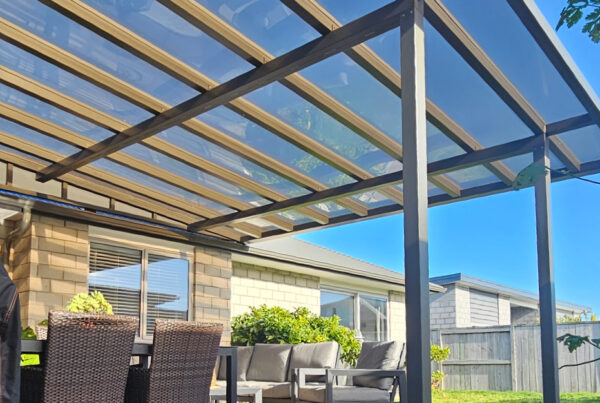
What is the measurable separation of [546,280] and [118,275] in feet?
16.5

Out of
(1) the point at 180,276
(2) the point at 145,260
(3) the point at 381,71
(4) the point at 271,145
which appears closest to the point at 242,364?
(1) the point at 180,276

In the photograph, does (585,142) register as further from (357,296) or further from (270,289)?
(357,296)

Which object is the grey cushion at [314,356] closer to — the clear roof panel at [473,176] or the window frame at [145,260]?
the window frame at [145,260]

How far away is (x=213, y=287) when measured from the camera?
30.8 feet

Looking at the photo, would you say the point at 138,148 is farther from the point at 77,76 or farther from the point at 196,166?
the point at 77,76

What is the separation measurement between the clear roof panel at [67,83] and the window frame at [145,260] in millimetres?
2573

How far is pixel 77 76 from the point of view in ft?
17.7

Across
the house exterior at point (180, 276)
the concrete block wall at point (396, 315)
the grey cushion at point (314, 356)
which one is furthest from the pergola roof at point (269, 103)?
the concrete block wall at point (396, 315)

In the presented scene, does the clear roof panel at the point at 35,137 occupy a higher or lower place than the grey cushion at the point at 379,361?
higher

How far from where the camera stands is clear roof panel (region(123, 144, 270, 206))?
6941 millimetres

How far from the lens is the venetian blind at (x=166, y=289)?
8.70m

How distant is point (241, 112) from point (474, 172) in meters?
2.79

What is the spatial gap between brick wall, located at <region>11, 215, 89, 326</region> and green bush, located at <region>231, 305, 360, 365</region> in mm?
2923

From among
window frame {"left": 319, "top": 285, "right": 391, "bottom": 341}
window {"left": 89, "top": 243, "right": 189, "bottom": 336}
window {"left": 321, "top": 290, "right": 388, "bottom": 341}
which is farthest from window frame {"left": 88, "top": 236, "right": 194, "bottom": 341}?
window {"left": 321, "top": 290, "right": 388, "bottom": 341}
